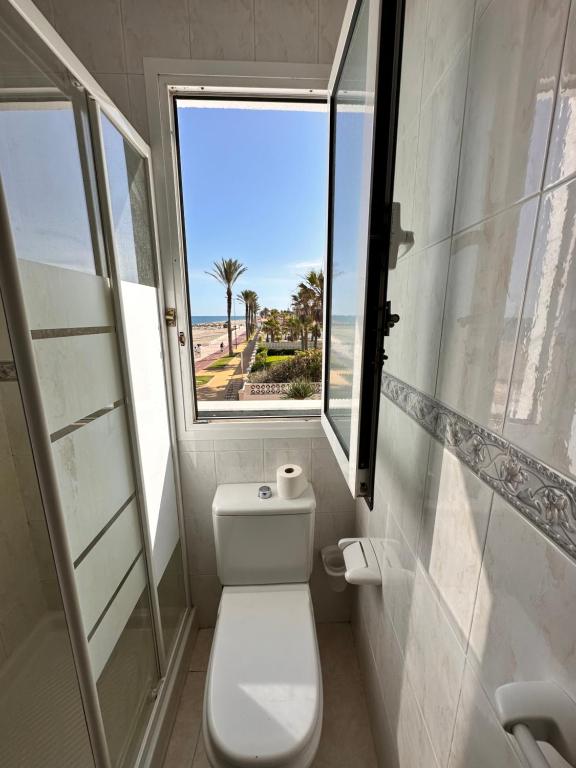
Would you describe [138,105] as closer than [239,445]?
Yes

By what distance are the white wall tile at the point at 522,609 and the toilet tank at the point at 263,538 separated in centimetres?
85

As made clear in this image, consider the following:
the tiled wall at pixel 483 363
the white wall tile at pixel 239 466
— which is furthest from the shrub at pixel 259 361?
the tiled wall at pixel 483 363

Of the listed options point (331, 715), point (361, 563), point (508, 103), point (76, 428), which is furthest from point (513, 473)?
point (331, 715)

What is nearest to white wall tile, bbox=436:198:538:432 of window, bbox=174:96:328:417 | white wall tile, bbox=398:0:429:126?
white wall tile, bbox=398:0:429:126

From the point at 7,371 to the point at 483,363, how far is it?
37.6 inches

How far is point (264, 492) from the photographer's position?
4.56 feet

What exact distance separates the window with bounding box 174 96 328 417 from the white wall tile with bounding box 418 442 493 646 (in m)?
0.85

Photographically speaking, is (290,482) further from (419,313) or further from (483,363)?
(483,363)

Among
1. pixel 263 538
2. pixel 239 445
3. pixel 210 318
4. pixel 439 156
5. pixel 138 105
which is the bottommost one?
pixel 263 538

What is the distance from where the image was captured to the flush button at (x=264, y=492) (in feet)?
4.53

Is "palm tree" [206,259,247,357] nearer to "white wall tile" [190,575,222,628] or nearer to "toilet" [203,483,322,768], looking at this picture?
"toilet" [203,483,322,768]

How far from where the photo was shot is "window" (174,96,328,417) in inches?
52.7

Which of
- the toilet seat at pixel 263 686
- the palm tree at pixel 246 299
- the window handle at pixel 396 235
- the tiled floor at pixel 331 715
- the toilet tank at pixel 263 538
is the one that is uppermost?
the window handle at pixel 396 235

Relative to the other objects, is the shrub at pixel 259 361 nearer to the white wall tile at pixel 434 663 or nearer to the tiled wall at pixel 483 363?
the tiled wall at pixel 483 363
